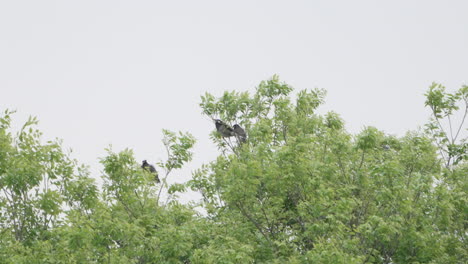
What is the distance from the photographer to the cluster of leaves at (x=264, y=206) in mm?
18094

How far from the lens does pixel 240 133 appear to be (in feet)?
78.4

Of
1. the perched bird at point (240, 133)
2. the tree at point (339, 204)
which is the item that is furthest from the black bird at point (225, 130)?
the tree at point (339, 204)

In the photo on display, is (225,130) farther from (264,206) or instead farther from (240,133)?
(264,206)

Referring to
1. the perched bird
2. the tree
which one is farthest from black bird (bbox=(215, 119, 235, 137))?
the tree

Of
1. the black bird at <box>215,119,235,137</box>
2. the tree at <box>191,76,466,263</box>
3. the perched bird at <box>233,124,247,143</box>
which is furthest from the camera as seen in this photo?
the black bird at <box>215,119,235,137</box>

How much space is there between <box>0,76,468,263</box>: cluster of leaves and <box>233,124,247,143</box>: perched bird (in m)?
0.52

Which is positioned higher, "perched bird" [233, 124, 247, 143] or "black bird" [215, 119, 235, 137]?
"black bird" [215, 119, 235, 137]

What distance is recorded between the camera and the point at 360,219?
2038 centimetres

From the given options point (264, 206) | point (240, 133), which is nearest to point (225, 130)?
point (240, 133)

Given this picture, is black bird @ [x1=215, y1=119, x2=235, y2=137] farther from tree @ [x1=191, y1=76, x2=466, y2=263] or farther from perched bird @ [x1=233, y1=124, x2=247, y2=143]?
tree @ [x1=191, y1=76, x2=466, y2=263]

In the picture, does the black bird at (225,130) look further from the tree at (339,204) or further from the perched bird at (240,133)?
the tree at (339,204)

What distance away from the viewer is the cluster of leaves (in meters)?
18.1

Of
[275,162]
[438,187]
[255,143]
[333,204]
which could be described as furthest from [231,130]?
[438,187]

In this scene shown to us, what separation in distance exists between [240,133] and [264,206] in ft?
14.9
